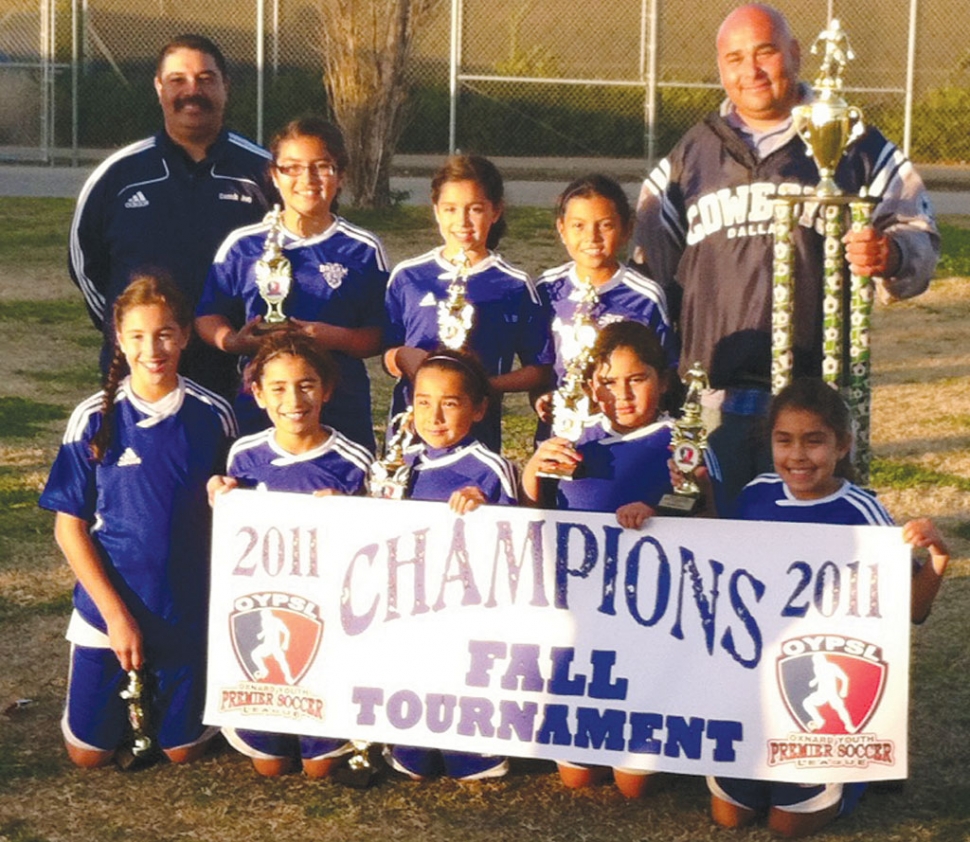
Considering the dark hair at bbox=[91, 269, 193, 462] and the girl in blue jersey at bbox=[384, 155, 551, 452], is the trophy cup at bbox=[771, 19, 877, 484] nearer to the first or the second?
the girl in blue jersey at bbox=[384, 155, 551, 452]

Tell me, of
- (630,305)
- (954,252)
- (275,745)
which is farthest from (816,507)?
(954,252)

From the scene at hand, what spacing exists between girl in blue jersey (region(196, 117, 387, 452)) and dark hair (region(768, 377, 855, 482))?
138 centimetres

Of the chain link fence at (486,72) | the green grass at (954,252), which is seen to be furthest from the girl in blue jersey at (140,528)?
the chain link fence at (486,72)

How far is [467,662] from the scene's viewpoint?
4.55 m

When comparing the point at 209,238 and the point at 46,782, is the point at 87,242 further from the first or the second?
the point at 46,782

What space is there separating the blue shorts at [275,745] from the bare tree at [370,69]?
36.6ft

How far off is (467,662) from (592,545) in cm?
45

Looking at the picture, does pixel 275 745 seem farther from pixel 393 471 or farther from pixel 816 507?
pixel 816 507

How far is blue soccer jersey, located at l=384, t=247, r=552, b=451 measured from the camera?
A: 16.8ft

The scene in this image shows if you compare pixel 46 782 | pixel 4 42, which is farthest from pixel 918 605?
pixel 4 42

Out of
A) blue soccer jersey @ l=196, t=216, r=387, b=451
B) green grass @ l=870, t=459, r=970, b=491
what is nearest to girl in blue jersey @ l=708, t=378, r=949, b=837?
blue soccer jersey @ l=196, t=216, r=387, b=451

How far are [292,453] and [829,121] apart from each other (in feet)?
5.45

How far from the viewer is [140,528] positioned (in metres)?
4.79

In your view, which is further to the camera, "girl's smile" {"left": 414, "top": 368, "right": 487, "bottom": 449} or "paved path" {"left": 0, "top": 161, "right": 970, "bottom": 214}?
"paved path" {"left": 0, "top": 161, "right": 970, "bottom": 214}
